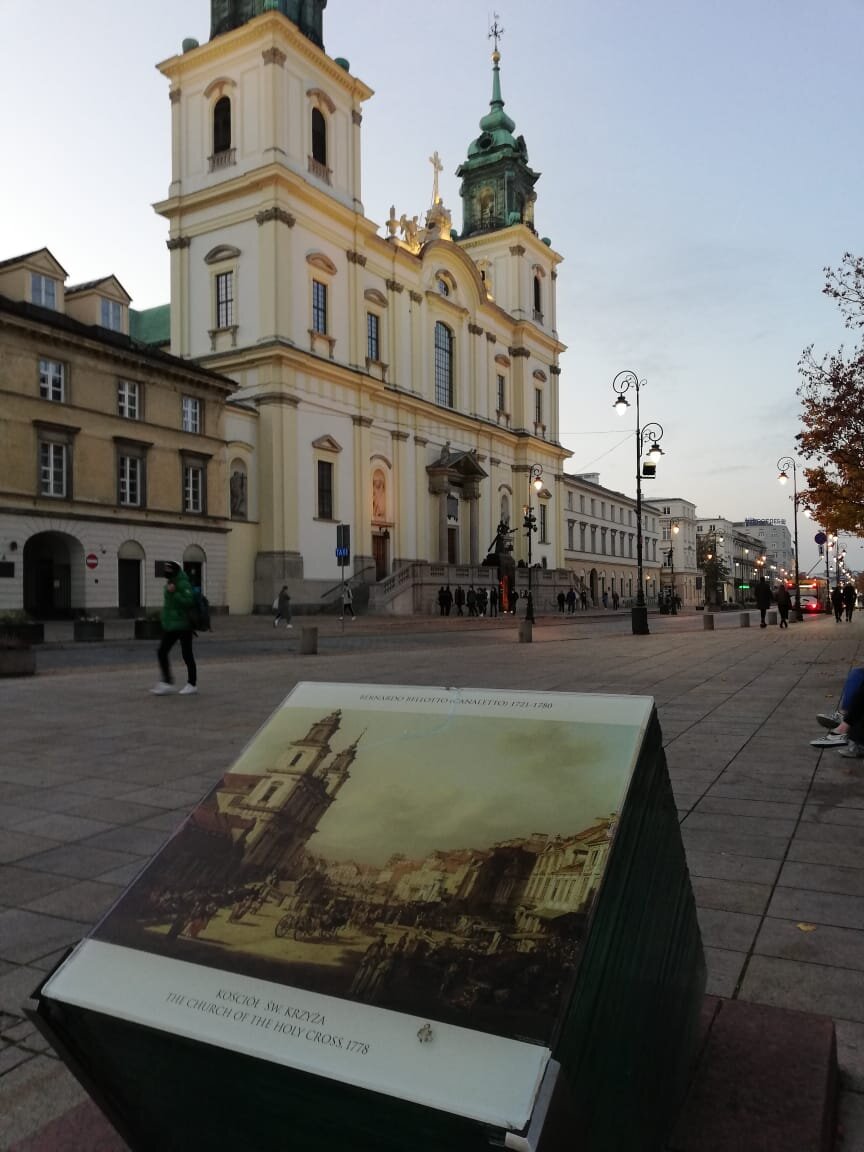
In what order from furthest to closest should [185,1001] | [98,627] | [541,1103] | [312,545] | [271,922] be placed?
[312,545] < [98,627] < [271,922] < [185,1001] < [541,1103]

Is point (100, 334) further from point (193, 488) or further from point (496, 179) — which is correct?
point (496, 179)

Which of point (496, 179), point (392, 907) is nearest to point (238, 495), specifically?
point (392, 907)

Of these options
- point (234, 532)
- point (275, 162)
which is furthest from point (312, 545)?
point (275, 162)

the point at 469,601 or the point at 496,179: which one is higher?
the point at 496,179

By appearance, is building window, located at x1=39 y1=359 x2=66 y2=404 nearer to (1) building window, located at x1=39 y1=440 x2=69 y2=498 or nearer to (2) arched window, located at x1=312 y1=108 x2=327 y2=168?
(1) building window, located at x1=39 y1=440 x2=69 y2=498

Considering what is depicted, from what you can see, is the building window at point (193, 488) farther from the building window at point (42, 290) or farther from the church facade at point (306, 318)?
the building window at point (42, 290)

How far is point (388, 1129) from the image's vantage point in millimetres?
1271

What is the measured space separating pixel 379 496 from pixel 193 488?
15140mm

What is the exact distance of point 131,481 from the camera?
33.6 m

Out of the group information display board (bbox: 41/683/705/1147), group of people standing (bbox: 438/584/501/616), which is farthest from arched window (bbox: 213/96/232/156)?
information display board (bbox: 41/683/705/1147)

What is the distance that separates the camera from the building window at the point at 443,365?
183ft

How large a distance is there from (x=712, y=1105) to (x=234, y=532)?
38.5 metres

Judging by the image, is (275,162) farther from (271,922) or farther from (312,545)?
(271,922)

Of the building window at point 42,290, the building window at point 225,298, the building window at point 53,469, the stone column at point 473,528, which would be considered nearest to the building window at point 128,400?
the building window at point 53,469
